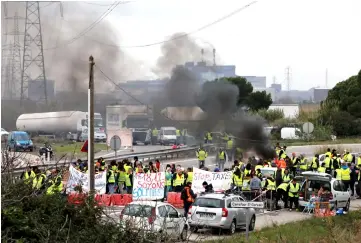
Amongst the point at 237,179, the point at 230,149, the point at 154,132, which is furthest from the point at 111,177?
the point at 154,132

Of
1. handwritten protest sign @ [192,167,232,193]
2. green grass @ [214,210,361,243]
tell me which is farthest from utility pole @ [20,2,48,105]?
green grass @ [214,210,361,243]

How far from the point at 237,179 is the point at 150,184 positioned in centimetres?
343

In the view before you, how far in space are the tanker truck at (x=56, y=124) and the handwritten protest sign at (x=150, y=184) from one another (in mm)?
19312

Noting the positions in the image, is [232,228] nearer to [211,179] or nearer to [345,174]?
[211,179]

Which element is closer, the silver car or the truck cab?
the silver car

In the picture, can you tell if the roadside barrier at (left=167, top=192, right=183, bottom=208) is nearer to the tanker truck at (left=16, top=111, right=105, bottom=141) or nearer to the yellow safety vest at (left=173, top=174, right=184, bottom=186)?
the yellow safety vest at (left=173, top=174, right=184, bottom=186)

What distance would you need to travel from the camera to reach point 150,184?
25.1m

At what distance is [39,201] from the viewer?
11.4 m

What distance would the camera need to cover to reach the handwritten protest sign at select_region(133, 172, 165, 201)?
25.0 meters

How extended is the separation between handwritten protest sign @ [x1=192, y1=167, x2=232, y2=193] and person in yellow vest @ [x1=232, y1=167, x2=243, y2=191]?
262 mm

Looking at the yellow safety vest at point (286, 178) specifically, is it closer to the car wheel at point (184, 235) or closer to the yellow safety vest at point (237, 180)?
the yellow safety vest at point (237, 180)

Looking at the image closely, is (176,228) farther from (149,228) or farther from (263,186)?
(263,186)

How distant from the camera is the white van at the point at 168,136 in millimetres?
46719

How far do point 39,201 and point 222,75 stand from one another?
3880cm
